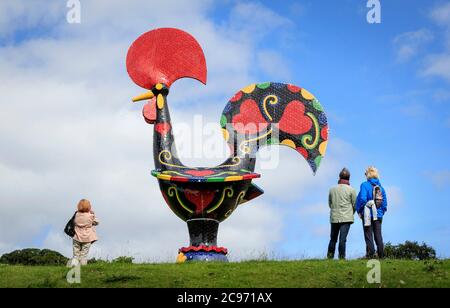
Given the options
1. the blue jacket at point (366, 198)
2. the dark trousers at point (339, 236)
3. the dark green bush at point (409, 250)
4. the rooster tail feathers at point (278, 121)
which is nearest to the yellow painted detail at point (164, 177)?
the rooster tail feathers at point (278, 121)

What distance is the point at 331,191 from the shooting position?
16.3 meters

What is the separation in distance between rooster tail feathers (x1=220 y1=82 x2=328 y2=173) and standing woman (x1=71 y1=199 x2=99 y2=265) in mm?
4081

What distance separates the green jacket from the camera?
15945mm

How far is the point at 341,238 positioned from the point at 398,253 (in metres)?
10.7

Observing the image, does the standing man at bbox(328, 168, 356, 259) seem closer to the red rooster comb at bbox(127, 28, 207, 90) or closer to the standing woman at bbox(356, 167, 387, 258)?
the standing woman at bbox(356, 167, 387, 258)

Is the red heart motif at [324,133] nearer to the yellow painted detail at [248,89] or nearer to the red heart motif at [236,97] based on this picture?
the yellow painted detail at [248,89]

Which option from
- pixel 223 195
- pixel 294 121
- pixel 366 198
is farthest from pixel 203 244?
pixel 366 198

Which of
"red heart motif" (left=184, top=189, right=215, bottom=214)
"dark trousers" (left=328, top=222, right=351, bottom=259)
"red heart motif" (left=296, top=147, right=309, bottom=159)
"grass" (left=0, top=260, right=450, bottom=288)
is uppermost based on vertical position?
"red heart motif" (left=296, top=147, right=309, bottom=159)

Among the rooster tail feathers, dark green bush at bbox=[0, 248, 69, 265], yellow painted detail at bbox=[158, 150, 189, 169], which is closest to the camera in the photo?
yellow painted detail at bbox=[158, 150, 189, 169]

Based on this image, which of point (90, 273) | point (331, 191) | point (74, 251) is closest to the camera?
point (90, 273)

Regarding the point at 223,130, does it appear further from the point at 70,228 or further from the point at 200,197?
the point at 70,228

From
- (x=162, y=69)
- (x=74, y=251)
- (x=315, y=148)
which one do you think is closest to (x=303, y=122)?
(x=315, y=148)

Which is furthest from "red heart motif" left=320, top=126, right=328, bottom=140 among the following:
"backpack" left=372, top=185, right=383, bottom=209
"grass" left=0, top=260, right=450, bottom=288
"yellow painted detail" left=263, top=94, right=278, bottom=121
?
"grass" left=0, top=260, right=450, bottom=288
